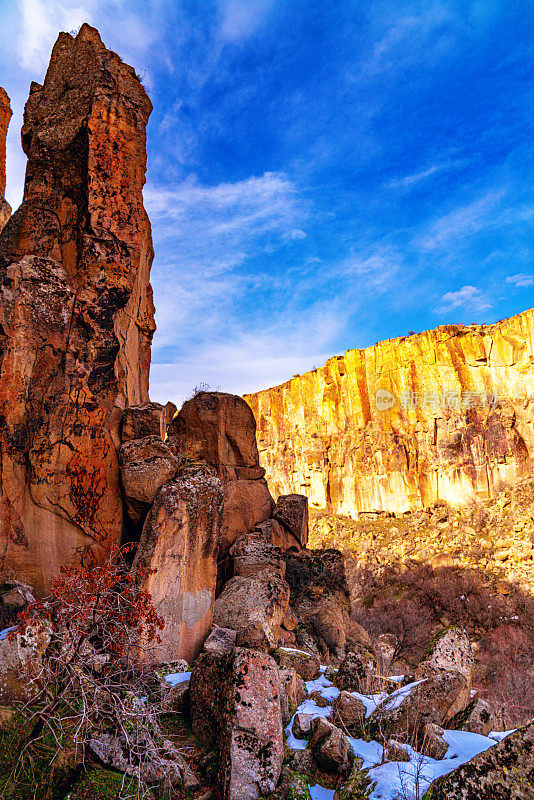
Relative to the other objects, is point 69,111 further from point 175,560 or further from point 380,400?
point 380,400

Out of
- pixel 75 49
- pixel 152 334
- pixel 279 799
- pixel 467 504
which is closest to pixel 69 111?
pixel 75 49

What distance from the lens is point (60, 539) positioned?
848 centimetres

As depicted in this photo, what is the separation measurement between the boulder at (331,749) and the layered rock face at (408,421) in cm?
5209

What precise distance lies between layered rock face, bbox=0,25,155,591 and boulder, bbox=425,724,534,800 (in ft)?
21.4

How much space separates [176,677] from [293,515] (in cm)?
704

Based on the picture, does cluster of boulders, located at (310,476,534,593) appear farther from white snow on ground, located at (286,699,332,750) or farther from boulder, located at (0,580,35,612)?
boulder, located at (0,580,35,612)

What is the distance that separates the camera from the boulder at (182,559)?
7785 mm

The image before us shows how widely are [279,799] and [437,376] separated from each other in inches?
2400

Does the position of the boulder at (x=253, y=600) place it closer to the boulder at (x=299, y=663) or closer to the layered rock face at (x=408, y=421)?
the boulder at (x=299, y=663)

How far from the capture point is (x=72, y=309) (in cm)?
948

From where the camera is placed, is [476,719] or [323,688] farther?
[323,688]

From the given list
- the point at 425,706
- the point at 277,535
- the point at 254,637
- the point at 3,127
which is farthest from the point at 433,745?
the point at 3,127

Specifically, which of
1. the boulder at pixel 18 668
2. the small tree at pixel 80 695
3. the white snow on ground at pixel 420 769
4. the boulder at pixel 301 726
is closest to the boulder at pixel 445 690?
the white snow on ground at pixel 420 769

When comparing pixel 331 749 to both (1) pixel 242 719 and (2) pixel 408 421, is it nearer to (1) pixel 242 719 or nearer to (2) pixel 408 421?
(1) pixel 242 719
